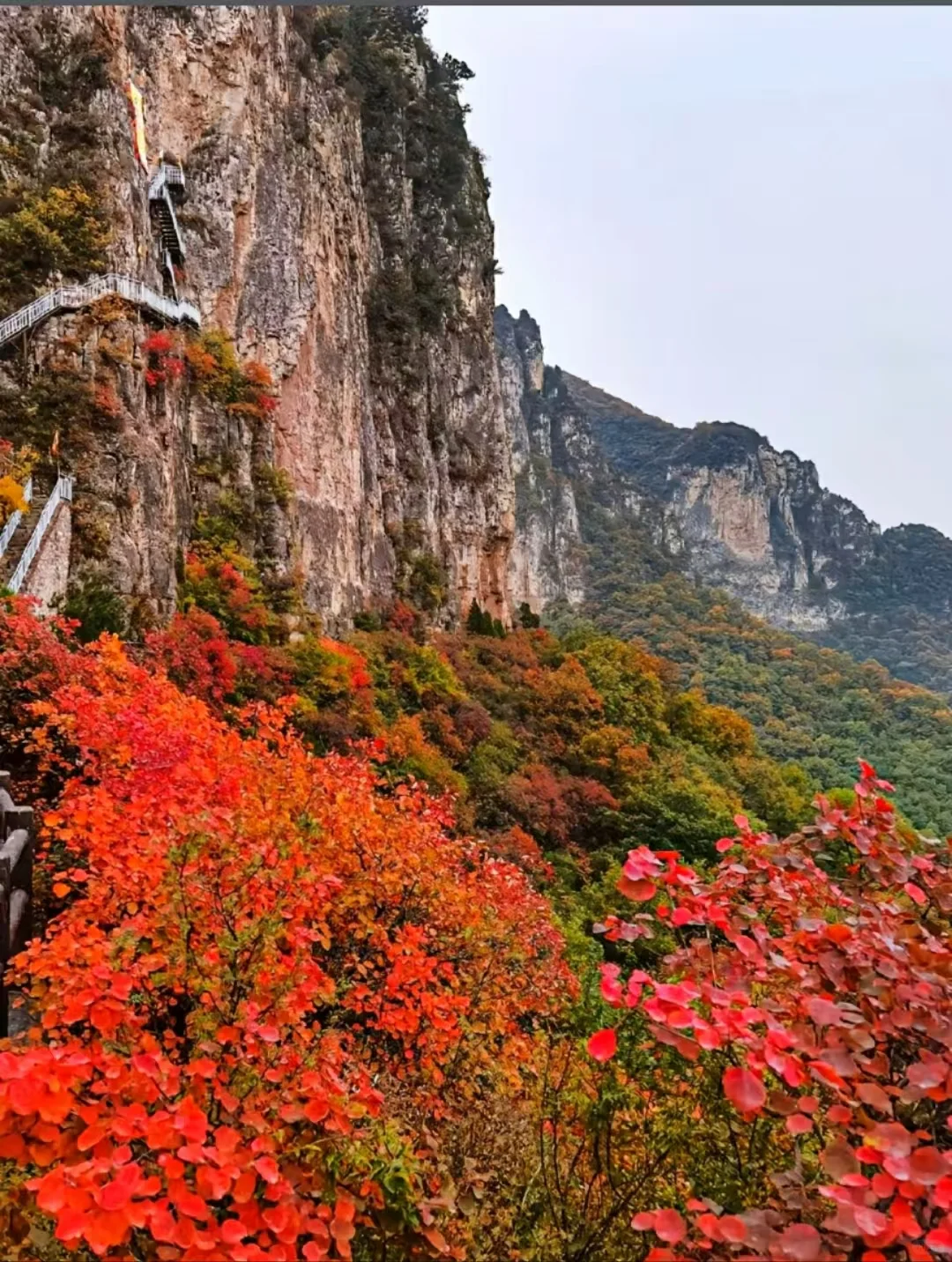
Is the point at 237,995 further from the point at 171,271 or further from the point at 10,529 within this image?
the point at 171,271

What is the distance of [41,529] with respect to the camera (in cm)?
1327

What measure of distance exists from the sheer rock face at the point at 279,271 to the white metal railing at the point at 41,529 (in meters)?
0.93

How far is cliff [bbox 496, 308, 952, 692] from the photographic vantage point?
107m

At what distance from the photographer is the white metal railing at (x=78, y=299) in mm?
14977

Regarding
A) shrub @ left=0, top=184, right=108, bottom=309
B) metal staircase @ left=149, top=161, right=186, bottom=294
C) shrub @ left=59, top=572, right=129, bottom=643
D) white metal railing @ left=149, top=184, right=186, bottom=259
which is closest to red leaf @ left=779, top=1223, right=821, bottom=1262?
shrub @ left=59, top=572, right=129, bottom=643

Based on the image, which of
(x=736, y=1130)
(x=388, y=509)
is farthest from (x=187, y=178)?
(x=736, y=1130)

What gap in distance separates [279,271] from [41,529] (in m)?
15.8

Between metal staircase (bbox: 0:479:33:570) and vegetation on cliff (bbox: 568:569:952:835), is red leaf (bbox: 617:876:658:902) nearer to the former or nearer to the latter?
metal staircase (bbox: 0:479:33:570)

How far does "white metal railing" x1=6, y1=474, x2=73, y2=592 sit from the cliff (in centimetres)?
8562

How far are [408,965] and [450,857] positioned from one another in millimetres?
2519

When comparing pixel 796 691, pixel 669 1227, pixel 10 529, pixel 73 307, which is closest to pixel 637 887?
pixel 669 1227

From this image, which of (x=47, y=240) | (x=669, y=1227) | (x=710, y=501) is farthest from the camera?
(x=710, y=501)

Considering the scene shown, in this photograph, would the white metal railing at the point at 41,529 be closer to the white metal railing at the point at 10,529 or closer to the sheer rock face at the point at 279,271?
the white metal railing at the point at 10,529

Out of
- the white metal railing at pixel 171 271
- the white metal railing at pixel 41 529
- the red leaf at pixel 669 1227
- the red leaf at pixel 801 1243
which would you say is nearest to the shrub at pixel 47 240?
the white metal railing at pixel 41 529
